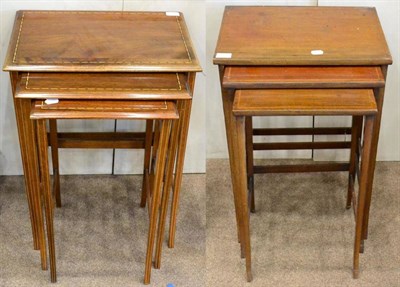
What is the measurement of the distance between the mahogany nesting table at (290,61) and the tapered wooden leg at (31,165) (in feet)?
1.79

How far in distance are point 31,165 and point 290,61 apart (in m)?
0.79

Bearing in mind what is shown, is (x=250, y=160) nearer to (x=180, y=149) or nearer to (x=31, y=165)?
(x=180, y=149)

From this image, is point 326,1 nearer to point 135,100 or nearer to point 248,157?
point 248,157

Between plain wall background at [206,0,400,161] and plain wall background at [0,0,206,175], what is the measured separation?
5cm

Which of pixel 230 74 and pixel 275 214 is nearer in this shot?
pixel 230 74

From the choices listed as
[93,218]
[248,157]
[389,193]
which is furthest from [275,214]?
[93,218]

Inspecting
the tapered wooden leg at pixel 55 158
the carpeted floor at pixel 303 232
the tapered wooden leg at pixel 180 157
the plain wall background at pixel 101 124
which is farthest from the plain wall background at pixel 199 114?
the tapered wooden leg at pixel 180 157

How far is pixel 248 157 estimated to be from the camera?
2789 mm

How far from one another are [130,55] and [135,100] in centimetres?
19

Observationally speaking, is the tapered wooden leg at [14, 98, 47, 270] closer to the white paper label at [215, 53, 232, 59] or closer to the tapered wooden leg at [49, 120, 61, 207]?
the tapered wooden leg at [49, 120, 61, 207]

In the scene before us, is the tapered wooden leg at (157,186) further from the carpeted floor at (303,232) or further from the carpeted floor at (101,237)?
the carpeted floor at (303,232)

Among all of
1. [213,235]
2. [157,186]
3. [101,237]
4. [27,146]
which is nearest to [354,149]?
[213,235]

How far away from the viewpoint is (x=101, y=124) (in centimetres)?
303

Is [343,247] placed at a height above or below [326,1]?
below
